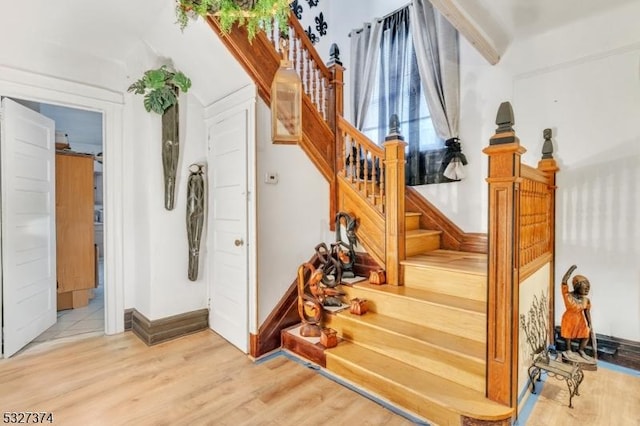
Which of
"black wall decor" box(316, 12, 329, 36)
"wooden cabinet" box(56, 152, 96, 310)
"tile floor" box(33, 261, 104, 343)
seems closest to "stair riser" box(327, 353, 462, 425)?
"tile floor" box(33, 261, 104, 343)

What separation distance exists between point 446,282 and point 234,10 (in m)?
2.59

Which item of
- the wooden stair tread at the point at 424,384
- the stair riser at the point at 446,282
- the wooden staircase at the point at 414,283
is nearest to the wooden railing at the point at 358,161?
the wooden staircase at the point at 414,283

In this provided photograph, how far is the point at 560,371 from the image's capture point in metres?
2.03

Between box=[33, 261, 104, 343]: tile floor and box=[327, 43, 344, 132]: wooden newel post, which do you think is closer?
box=[33, 261, 104, 343]: tile floor

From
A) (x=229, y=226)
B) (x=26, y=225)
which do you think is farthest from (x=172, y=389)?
(x=26, y=225)

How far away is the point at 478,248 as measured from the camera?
3.35 m

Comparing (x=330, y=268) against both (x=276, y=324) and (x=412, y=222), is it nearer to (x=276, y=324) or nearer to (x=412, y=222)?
(x=276, y=324)

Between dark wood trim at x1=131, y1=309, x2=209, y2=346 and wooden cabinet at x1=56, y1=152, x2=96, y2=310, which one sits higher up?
wooden cabinet at x1=56, y1=152, x2=96, y2=310

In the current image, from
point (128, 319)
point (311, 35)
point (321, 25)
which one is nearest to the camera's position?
point (128, 319)

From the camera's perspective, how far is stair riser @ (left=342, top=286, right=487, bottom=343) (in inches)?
83.4

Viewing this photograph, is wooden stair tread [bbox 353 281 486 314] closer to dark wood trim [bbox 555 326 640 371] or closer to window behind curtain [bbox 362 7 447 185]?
dark wood trim [bbox 555 326 640 371]

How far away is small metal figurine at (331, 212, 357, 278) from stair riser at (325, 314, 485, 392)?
51cm

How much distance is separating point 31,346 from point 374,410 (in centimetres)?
319

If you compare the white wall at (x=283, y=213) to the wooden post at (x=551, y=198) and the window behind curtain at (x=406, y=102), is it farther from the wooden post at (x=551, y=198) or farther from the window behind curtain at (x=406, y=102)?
the wooden post at (x=551, y=198)
